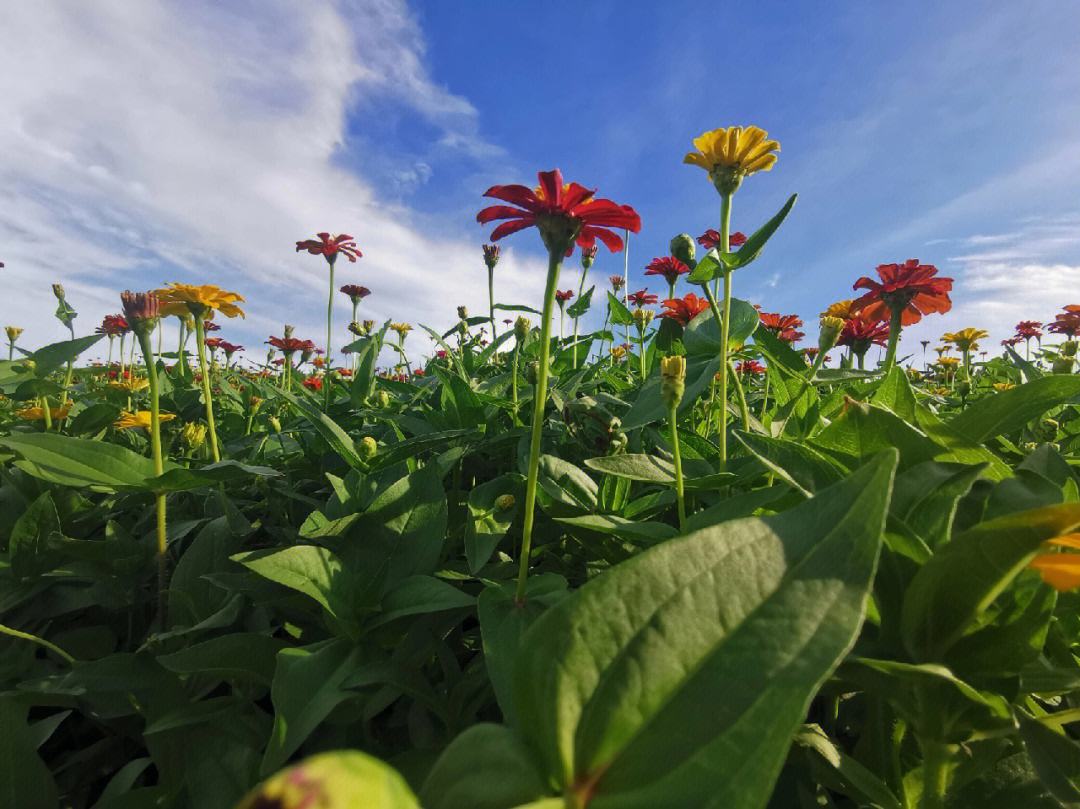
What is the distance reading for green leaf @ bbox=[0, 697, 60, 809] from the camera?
0.87 meters

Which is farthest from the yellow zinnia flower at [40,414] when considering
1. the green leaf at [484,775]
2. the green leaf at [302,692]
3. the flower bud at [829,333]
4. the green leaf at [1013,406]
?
the green leaf at [1013,406]

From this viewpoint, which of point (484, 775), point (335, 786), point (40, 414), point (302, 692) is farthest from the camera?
point (40, 414)

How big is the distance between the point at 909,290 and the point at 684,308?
0.68 metres

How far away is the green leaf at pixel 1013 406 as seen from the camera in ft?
3.05

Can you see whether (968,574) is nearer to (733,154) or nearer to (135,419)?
(733,154)

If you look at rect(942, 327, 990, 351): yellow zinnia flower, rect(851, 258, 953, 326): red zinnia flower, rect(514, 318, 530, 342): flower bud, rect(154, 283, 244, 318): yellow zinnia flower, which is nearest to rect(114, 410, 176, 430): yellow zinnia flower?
rect(154, 283, 244, 318): yellow zinnia flower

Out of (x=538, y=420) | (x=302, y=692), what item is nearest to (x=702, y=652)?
(x=538, y=420)

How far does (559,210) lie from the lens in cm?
100

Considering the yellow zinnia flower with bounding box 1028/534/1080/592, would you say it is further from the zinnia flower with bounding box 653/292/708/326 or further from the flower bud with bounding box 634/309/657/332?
the flower bud with bounding box 634/309/657/332

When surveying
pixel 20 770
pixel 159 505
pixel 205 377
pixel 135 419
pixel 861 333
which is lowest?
pixel 20 770

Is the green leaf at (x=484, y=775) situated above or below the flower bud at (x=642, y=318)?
below

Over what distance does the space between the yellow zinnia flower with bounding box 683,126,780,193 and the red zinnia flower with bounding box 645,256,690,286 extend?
1.28 meters

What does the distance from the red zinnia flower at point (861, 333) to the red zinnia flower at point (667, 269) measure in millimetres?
889

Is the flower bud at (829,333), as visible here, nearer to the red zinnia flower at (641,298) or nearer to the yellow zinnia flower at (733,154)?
the yellow zinnia flower at (733,154)
